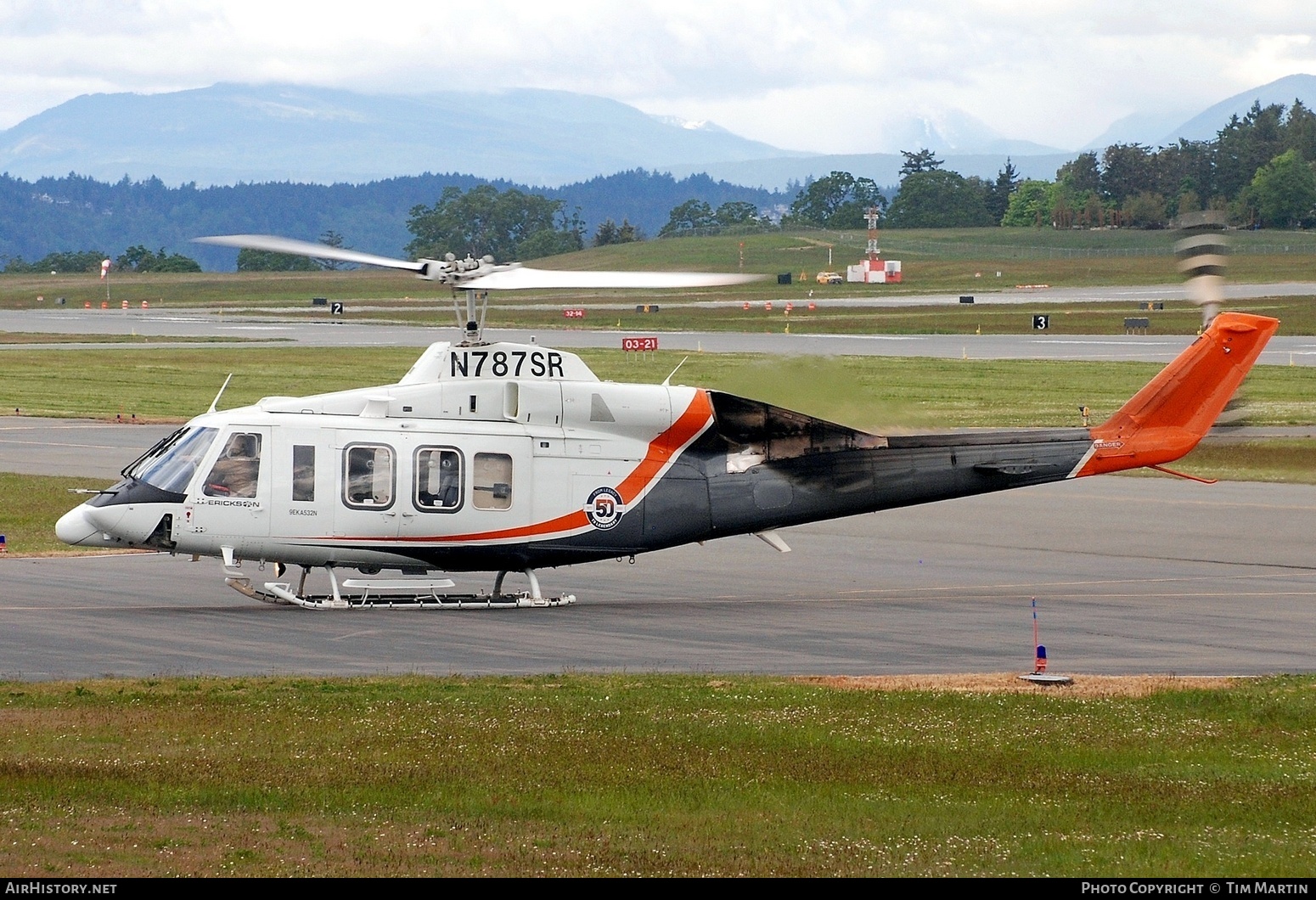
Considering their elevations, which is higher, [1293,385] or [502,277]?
[502,277]

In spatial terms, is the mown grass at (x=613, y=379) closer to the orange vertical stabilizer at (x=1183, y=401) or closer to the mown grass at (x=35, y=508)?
the mown grass at (x=35, y=508)

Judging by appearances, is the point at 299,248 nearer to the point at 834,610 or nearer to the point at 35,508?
the point at 834,610

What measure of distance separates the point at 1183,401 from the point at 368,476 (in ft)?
37.1

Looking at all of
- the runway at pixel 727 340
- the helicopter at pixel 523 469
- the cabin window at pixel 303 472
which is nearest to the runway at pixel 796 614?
the helicopter at pixel 523 469

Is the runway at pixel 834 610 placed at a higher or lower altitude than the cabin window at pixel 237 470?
lower

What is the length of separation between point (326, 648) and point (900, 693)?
22.1 ft

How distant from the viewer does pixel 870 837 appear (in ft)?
35.1

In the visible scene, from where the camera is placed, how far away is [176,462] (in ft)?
67.8

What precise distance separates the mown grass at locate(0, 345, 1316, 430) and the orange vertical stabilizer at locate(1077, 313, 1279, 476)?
1579 centimetres

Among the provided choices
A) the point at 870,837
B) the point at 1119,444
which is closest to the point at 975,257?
the point at 1119,444

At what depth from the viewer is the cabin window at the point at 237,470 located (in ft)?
67.2

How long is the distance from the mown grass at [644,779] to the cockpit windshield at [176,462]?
4.91m

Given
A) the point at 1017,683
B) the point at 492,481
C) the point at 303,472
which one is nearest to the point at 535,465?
the point at 492,481

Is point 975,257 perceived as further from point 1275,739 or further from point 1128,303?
point 1275,739
